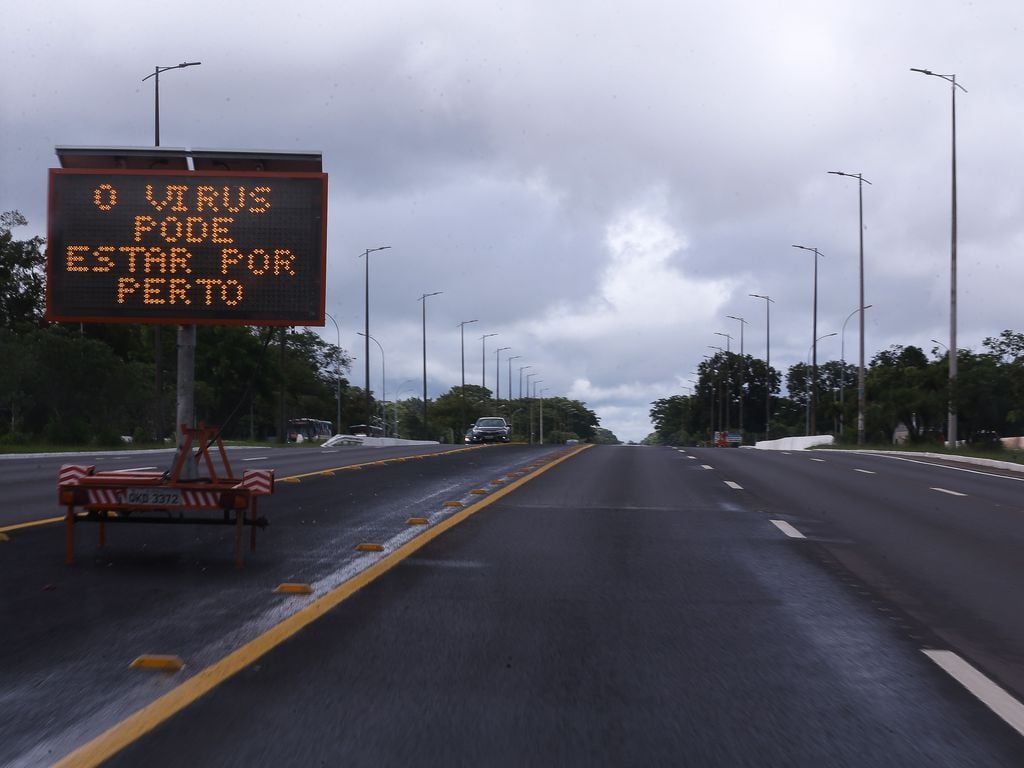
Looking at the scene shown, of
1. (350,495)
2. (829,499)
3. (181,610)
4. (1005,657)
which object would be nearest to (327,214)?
(181,610)

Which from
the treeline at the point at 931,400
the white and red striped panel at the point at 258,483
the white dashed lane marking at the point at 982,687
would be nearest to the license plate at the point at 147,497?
the white and red striped panel at the point at 258,483

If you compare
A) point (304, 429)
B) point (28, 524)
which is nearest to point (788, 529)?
point (28, 524)

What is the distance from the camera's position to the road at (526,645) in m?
5.19

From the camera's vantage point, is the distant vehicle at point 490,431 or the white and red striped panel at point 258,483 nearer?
the white and red striped panel at point 258,483

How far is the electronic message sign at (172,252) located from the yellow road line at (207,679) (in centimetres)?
304

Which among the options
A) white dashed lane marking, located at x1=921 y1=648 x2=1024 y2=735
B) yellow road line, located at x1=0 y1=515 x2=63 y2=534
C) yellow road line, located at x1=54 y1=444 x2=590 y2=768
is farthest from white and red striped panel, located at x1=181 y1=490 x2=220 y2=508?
white dashed lane marking, located at x1=921 y1=648 x2=1024 y2=735

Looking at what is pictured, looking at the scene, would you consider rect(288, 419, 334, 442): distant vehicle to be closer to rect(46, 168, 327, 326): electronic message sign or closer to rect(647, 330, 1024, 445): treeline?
rect(647, 330, 1024, 445): treeline

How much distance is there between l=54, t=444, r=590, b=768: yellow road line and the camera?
195 inches

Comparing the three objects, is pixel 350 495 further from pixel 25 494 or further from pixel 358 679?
pixel 358 679

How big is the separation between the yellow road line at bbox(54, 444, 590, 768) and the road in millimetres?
25

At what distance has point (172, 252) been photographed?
11.7 meters

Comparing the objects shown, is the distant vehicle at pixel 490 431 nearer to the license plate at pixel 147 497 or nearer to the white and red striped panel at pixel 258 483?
the white and red striped panel at pixel 258 483

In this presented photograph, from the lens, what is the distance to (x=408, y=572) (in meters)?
9.96

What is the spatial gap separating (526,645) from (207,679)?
1942 millimetres
